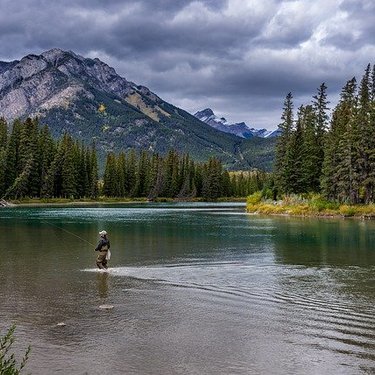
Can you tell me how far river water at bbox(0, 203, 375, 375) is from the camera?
437 inches

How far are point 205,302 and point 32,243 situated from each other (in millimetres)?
21863

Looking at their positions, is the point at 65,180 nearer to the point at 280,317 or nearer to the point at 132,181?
the point at 132,181

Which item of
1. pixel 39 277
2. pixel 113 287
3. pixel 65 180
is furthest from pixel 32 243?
pixel 65 180

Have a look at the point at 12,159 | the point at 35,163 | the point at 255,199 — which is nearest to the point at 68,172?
the point at 35,163

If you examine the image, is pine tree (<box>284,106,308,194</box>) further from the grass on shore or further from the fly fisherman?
the fly fisherman

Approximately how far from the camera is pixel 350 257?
28.9 meters

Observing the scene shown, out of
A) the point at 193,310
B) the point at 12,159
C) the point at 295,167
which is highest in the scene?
the point at 12,159

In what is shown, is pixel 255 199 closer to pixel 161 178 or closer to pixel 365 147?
pixel 365 147

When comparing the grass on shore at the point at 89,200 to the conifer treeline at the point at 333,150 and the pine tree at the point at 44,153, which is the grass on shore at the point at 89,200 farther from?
the conifer treeline at the point at 333,150

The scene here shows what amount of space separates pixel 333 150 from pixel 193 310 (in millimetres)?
66241

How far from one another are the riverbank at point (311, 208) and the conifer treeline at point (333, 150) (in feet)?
9.46

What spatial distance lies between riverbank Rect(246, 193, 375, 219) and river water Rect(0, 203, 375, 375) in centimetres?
3972

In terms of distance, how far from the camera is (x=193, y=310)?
1586 cm

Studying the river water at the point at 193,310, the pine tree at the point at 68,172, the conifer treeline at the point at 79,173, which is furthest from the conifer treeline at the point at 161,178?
the river water at the point at 193,310
